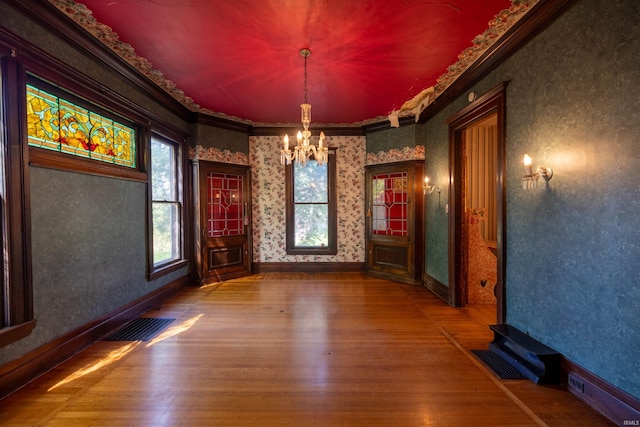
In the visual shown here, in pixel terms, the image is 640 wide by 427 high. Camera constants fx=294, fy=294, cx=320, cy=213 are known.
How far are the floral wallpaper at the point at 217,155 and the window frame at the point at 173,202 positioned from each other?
198 millimetres

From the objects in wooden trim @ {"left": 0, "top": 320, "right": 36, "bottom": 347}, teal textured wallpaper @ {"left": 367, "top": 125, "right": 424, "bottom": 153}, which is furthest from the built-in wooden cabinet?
wooden trim @ {"left": 0, "top": 320, "right": 36, "bottom": 347}

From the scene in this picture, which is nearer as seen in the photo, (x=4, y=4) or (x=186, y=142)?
(x=4, y=4)

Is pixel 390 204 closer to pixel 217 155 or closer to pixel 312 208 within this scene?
pixel 312 208

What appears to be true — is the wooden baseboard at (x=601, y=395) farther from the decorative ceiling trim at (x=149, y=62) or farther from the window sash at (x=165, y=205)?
the window sash at (x=165, y=205)

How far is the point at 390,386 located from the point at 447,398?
0.39 meters

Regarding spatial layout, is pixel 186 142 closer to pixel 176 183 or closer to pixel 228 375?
pixel 176 183

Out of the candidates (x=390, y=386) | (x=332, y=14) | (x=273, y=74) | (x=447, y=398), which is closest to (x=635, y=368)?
(x=447, y=398)

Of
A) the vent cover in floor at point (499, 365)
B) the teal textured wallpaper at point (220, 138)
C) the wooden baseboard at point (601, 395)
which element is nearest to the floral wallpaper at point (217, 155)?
the teal textured wallpaper at point (220, 138)

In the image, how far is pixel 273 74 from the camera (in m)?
3.43

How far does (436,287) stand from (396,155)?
7.48 ft

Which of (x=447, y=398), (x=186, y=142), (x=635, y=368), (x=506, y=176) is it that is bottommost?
(x=447, y=398)

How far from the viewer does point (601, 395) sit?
1861mm

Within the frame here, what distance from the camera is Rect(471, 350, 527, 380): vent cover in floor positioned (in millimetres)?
2274

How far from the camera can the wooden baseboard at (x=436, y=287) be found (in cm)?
403
